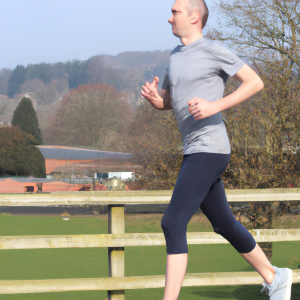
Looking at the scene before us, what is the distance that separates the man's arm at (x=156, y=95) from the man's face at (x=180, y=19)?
8.8 inches

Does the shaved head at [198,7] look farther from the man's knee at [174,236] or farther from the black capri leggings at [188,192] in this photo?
the man's knee at [174,236]

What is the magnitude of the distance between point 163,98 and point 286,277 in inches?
38.9

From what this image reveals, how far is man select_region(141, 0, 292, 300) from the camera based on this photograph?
1503 mm

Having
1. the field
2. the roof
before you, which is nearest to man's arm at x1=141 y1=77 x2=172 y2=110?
the field

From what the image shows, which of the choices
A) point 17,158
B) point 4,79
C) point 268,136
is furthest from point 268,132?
point 4,79

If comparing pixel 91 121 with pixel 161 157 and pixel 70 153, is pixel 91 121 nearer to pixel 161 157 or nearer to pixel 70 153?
pixel 70 153

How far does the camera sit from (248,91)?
4.98 feet

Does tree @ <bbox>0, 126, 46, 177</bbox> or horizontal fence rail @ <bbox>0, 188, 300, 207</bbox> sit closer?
horizontal fence rail @ <bbox>0, 188, 300, 207</bbox>

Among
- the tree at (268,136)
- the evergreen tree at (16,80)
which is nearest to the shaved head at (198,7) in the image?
the tree at (268,136)

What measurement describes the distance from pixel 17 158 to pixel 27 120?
22.0ft

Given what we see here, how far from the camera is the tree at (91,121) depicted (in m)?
36.7

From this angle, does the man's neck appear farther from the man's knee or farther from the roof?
the roof

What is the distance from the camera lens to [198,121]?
1.54 m

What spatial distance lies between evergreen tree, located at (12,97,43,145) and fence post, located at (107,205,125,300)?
109 feet
